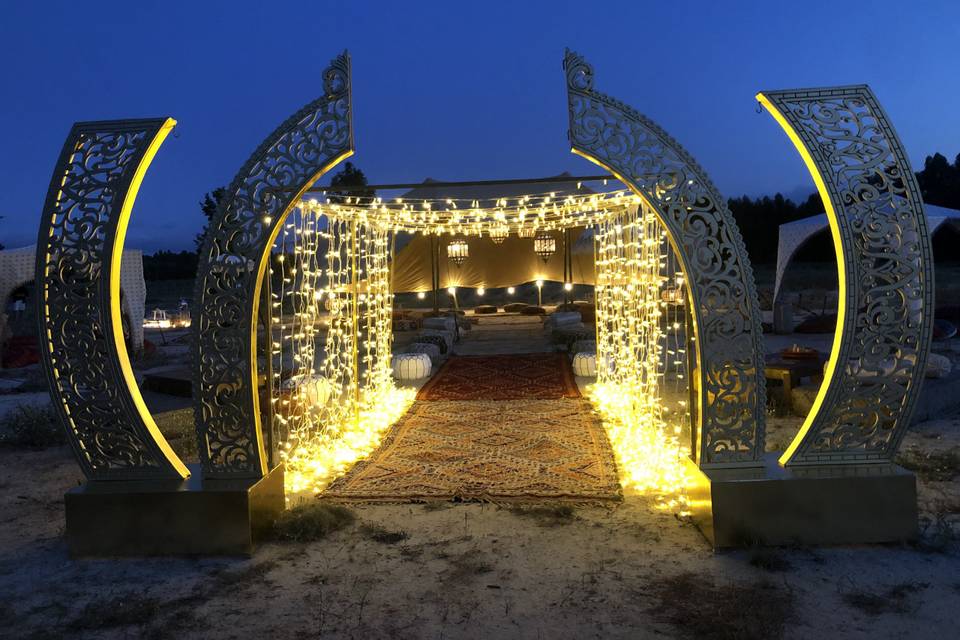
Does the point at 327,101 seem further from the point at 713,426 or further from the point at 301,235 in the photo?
the point at 713,426

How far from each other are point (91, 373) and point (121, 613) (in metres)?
1.09

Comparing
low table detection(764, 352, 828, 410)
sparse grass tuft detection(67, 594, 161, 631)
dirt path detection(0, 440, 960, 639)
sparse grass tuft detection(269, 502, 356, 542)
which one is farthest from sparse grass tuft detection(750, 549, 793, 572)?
low table detection(764, 352, 828, 410)

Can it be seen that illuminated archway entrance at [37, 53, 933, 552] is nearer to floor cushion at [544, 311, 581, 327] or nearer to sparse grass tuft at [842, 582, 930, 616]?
sparse grass tuft at [842, 582, 930, 616]

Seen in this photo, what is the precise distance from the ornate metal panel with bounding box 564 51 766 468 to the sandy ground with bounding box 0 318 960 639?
54 centimetres

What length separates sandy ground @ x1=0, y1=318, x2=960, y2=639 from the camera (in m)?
2.39

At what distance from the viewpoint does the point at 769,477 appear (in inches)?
118

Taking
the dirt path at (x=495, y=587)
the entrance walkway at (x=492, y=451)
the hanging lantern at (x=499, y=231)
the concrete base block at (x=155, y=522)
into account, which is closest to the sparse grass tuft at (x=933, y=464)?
the dirt path at (x=495, y=587)

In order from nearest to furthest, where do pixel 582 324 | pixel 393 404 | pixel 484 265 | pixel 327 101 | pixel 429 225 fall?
pixel 327 101 < pixel 393 404 < pixel 429 225 < pixel 582 324 < pixel 484 265

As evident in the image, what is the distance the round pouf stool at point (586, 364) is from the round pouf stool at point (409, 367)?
178cm

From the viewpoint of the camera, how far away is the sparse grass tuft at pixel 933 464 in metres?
3.90

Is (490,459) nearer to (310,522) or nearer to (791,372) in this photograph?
(310,522)

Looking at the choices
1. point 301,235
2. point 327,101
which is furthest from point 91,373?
point 301,235

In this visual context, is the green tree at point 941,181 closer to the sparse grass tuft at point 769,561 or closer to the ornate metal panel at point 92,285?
the sparse grass tuft at point 769,561

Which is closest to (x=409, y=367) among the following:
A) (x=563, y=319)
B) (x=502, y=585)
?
(x=563, y=319)
